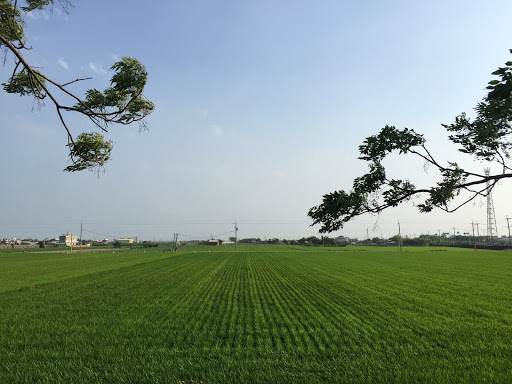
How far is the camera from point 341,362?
7062 millimetres

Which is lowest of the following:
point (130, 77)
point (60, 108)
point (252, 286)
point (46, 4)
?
point (252, 286)

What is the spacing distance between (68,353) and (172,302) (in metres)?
7.31

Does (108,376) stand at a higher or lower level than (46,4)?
lower

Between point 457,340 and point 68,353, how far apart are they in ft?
35.1

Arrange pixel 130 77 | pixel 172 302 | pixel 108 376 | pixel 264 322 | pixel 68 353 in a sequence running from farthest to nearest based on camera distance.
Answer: pixel 172 302
pixel 264 322
pixel 68 353
pixel 108 376
pixel 130 77

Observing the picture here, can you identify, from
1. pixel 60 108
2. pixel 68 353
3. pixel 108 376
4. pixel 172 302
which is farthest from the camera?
pixel 172 302

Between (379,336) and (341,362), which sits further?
(379,336)

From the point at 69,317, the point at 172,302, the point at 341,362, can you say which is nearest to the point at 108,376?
the point at 341,362

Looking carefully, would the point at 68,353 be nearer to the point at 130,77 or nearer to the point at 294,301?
the point at 130,77

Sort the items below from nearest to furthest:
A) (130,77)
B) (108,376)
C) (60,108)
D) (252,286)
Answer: (60,108)
(130,77)
(108,376)
(252,286)

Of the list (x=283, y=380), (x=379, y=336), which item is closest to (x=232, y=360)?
(x=283, y=380)

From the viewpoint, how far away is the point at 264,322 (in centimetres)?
1097

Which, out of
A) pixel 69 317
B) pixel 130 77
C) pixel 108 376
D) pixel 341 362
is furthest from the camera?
pixel 69 317

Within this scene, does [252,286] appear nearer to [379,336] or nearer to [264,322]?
[264,322]
